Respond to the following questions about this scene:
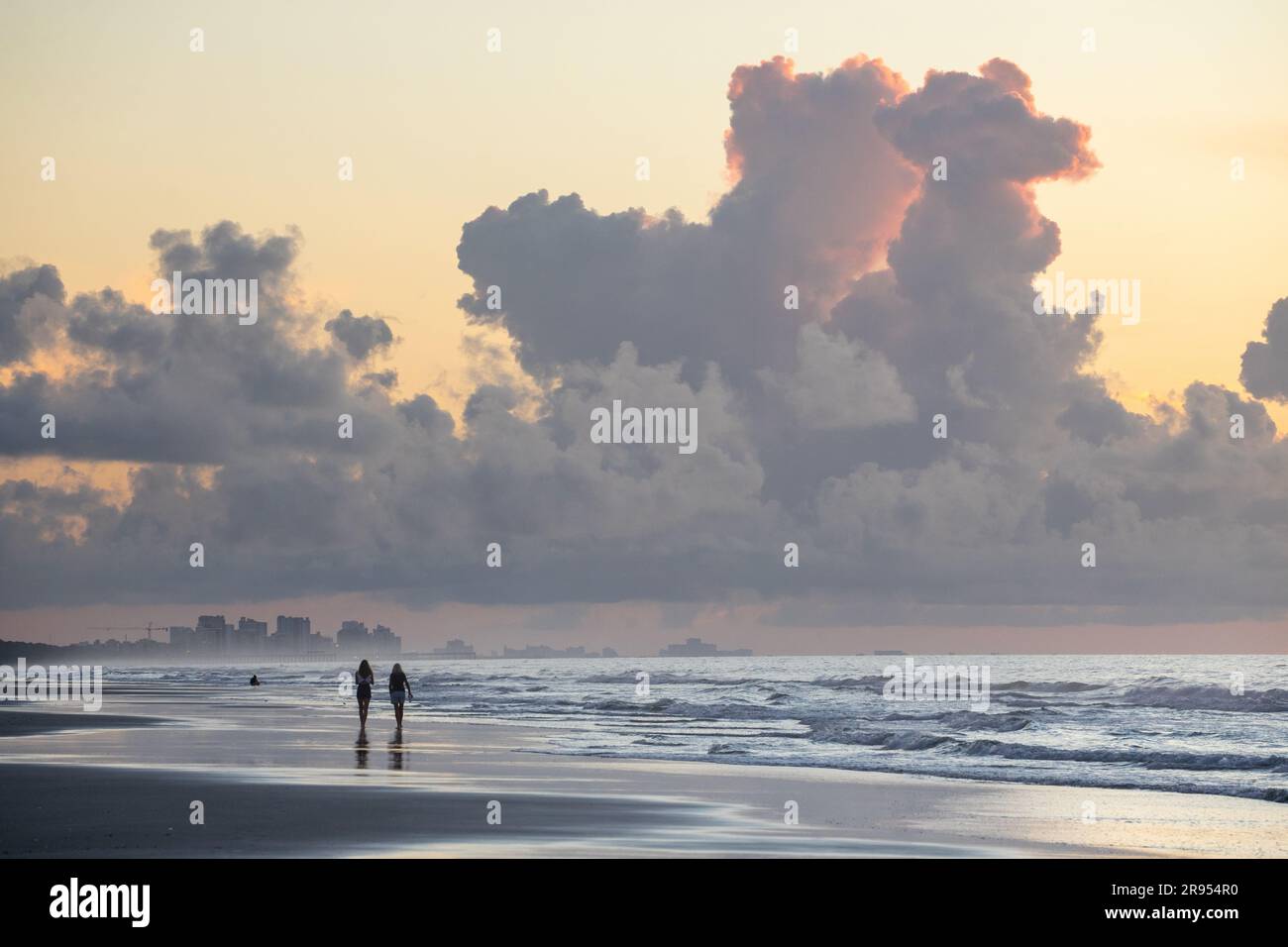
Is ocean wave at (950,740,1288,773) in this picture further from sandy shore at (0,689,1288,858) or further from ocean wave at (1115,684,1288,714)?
ocean wave at (1115,684,1288,714)

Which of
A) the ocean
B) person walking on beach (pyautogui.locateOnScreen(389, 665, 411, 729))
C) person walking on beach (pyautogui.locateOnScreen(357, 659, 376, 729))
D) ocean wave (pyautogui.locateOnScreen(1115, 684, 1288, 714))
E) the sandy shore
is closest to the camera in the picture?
the sandy shore

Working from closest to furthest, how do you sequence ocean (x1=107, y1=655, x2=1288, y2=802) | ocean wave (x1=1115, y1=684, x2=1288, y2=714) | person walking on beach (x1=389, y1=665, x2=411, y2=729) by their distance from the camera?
ocean (x1=107, y1=655, x2=1288, y2=802) < person walking on beach (x1=389, y1=665, x2=411, y2=729) < ocean wave (x1=1115, y1=684, x2=1288, y2=714)

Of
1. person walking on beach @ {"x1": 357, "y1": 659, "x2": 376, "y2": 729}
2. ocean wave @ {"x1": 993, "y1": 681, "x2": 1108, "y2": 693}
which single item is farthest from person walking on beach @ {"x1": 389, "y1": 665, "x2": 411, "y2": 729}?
ocean wave @ {"x1": 993, "y1": 681, "x2": 1108, "y2": 693}

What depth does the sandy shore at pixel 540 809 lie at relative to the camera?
19.4 meters

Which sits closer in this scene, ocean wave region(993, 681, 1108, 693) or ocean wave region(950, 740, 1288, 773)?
ocean wave region(950, 740, 1288, 773)

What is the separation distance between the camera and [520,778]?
98.2 ft

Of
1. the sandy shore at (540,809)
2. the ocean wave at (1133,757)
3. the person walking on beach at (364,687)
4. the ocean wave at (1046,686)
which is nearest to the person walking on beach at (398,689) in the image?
the person walking on beach at (364,687)

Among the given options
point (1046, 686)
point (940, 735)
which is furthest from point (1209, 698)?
point (940, 735)

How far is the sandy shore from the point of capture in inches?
763

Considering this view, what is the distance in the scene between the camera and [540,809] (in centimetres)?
2402

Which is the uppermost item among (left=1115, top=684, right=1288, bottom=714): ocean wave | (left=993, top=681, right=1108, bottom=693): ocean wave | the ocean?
the ocean

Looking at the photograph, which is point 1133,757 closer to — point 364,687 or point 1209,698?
point 364,687

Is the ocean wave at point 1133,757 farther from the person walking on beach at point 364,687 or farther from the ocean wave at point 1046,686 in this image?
the ocean wave at point 1046,686
